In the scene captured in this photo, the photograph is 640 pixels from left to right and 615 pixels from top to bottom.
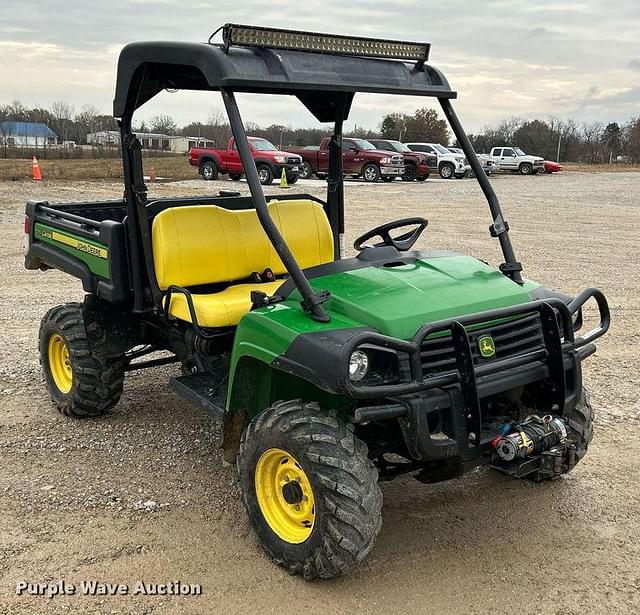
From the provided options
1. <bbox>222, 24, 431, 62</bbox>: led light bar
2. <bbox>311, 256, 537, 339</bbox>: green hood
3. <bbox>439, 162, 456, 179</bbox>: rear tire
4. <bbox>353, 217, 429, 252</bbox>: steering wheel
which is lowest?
<bbox>439, 162, 456, 179</bbox>: rear tire

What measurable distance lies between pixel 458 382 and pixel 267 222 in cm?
104

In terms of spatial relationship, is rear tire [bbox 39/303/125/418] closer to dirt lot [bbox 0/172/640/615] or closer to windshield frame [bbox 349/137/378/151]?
dirt lot [bbox 0/172/640/615]

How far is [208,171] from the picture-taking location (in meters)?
23.2

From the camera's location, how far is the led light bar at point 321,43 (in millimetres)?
3209

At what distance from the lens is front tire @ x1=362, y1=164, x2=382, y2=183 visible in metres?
25.0

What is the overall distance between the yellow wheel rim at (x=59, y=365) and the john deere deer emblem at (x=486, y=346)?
116 inches

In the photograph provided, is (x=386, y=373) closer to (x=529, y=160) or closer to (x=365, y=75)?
(x=365, y=75)

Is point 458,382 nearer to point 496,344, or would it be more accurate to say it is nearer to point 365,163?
point 496,344

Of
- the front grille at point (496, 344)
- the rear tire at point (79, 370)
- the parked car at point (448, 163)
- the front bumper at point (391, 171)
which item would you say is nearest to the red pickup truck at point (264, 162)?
the front bumper at point (391, 171)

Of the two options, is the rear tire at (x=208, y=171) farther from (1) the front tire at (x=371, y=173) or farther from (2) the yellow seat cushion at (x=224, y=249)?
(2) the yellow seat cushion at (x=224, y=249)

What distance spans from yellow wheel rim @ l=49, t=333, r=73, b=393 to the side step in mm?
1286

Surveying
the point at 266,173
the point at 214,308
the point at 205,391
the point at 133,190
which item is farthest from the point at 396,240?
the point at 266,173

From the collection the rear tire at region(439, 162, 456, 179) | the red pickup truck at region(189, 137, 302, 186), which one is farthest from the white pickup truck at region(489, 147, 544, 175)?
the red pickup truck at region(189, 137, 302, 186)

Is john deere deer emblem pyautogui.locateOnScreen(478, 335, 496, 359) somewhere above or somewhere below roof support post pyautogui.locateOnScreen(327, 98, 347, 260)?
below
